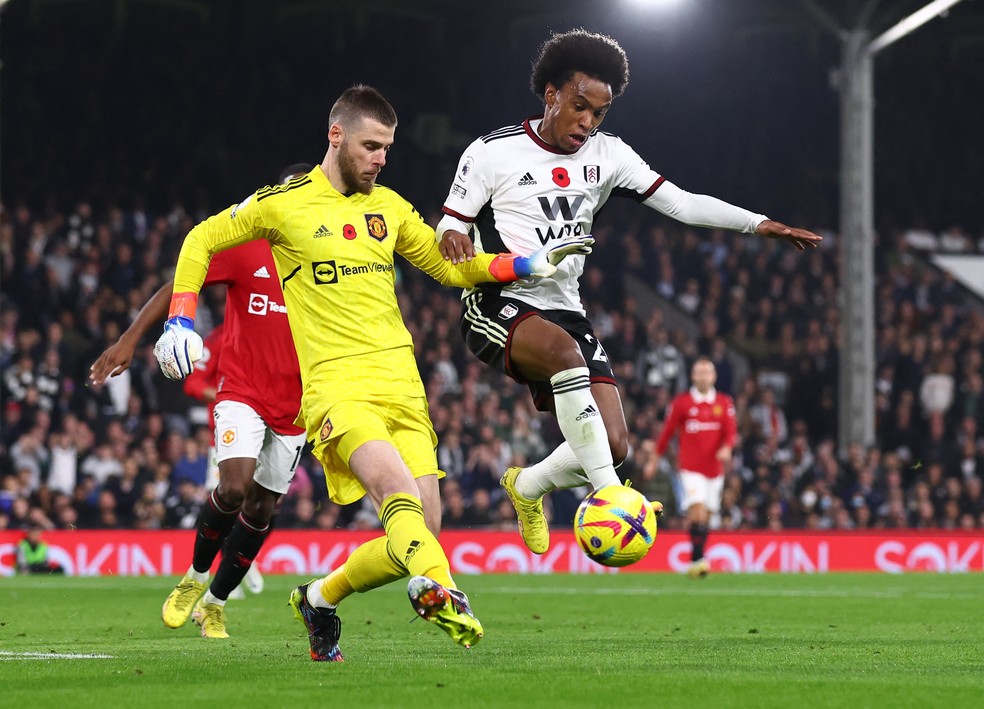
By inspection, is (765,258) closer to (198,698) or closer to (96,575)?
(96,575)

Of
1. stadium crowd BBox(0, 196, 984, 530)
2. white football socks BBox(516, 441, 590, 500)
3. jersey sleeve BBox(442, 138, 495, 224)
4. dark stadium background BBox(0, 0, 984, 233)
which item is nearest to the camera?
jersey sleeve BBox(442, 138, 495, 224)

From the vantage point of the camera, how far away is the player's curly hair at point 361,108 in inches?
261

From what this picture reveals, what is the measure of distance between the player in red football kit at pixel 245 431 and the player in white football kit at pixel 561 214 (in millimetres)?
1335

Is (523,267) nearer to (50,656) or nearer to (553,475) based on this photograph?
(553,475)

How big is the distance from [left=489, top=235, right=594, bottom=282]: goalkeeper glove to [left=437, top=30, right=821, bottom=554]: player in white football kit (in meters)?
0.39

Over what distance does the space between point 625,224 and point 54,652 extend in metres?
19.6

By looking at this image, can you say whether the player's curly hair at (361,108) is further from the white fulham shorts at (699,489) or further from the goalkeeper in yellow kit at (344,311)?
the white fulham shorts at (699,489)

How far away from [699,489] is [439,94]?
12.5 metres

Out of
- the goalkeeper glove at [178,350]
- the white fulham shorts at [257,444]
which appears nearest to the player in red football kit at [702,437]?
the white fulham shorts at [257,444]

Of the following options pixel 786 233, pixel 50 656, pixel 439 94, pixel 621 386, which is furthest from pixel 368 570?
pixel 439 94

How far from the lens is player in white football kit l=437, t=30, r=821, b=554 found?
743 cm

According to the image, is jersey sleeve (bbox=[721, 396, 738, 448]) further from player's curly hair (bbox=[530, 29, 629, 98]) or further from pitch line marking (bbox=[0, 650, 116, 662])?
pitch line marking (bbox=[0, 650, 116, 662])

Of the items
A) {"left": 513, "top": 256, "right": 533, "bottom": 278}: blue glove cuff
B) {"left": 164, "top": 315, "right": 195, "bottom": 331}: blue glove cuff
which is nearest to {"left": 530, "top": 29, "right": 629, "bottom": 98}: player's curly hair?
{"left": 513, "top": 256, "right": 533, "bottom": 278}: blue glove cuff

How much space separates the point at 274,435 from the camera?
8.61 meters
